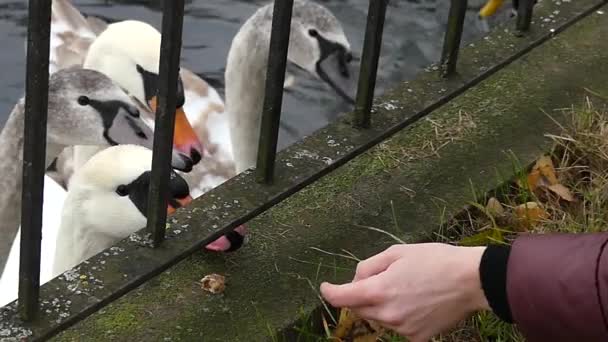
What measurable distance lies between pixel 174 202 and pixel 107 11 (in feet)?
8.99

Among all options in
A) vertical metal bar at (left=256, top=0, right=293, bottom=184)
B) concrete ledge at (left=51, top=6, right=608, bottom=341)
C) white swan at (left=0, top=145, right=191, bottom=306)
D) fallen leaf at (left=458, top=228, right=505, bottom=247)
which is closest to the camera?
vertical metal bar at (left=256, top=0, right=293, bottom=184)

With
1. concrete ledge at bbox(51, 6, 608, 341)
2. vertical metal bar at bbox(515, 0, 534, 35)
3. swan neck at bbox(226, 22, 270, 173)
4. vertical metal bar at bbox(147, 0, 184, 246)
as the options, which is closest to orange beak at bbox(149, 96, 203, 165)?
swan neck at bbox(226, 22, 270, 173)

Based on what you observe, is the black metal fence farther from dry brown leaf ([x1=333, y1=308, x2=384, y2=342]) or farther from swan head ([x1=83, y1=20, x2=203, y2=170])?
swan head ([x1=83, y1=20, x2=203, y2=170])

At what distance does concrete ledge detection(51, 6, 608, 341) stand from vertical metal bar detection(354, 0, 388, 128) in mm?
98

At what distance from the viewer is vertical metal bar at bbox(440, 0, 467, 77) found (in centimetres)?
261

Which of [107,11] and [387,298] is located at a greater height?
[387,298]

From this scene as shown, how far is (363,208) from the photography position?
2686 mm

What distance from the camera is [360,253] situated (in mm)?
2559

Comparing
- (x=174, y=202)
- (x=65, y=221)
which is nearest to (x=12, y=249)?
(x=65, y=221)

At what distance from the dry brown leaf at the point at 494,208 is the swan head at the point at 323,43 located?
4.98 ft

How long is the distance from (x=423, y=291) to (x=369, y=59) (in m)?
0.72

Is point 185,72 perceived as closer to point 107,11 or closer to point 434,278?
point 107,11

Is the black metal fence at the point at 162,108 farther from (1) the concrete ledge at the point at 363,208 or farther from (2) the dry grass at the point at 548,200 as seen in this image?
(2) the dry grass at the point at 548,200

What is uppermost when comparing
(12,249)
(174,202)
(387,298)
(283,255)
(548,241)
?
(548,241)
